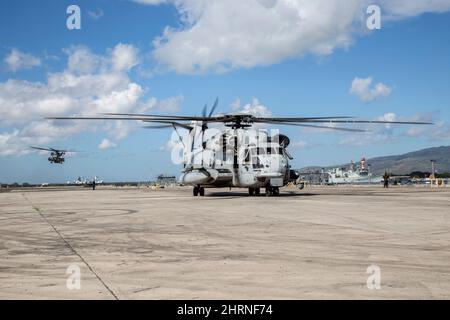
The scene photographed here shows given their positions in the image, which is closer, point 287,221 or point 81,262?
point 81,262

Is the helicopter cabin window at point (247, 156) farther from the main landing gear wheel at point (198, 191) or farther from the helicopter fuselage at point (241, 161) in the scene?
the main landing gear wheel at point (198, 191)

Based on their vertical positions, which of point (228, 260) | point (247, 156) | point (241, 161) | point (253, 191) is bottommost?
point (228, 260)

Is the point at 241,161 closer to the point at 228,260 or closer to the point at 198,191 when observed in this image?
the point at 198,191

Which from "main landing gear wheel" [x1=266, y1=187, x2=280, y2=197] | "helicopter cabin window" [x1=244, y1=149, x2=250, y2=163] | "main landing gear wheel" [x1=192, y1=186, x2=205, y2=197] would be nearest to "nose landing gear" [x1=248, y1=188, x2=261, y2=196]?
"main landing gear wheel" [x1=266, y1=187, x2=280, y2=197]

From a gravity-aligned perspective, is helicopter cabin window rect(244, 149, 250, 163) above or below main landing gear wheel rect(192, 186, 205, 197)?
above

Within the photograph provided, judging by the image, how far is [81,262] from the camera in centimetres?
736

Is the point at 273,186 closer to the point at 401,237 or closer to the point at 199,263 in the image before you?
the point at 401,237

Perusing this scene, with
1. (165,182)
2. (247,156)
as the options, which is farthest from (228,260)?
(165,182)

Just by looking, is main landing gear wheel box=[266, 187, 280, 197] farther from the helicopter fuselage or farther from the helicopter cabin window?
the helicopter cabin window

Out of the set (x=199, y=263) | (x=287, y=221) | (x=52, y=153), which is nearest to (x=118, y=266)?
(x=199, y=263)

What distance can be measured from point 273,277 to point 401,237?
17.0 ft

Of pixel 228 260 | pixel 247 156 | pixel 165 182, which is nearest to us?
pixel 228 260
